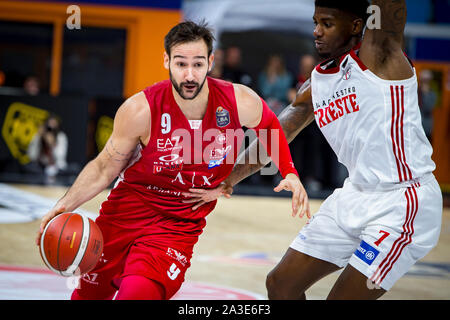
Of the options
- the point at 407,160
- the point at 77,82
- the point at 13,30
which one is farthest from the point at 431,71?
the point at 407,160

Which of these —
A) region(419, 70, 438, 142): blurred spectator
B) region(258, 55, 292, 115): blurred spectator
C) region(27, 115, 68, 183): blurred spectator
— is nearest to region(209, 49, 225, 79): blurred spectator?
region(258, 55, 292, 115): blurred spectator

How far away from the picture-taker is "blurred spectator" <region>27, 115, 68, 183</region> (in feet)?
33.3

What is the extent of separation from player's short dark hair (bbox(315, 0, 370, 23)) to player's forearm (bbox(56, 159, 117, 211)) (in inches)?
57.1

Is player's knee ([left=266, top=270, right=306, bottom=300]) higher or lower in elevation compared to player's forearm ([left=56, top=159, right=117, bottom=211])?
lower

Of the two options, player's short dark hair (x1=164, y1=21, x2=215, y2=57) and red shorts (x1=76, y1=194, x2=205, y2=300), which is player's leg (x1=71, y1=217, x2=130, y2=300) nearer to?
red shorts (x1=76, y1=194, x2=205, y2=300)

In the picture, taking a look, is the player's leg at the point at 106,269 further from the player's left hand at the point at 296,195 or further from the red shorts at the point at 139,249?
the player's left hand at the point at 296,195

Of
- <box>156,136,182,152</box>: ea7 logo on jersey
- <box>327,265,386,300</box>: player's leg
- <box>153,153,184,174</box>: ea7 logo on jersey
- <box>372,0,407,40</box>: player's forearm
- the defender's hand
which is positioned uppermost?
<box>372,0,407,40</box>: player's forearm

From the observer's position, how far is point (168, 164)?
3432 millimetres

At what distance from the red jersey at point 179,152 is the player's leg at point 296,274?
544mm

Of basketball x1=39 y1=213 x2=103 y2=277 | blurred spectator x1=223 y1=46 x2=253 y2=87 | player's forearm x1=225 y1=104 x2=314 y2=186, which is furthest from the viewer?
blurred spectator x1=223 y1=46 x2=253 y2=87

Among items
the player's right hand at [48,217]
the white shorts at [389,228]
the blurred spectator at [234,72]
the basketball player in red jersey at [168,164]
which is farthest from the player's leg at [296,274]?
the blurred spectator at [234,72]

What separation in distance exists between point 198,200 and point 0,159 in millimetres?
7614

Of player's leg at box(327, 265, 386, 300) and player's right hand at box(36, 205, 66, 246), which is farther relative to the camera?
player's right hand at box(36, 205, 66, 246)

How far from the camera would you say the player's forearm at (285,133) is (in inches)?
150
